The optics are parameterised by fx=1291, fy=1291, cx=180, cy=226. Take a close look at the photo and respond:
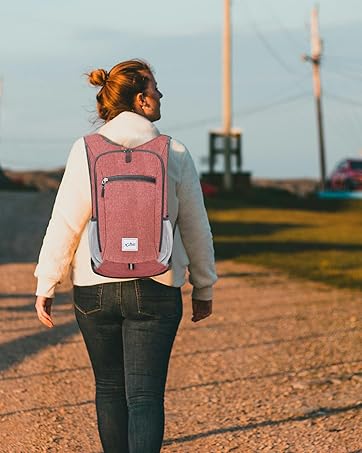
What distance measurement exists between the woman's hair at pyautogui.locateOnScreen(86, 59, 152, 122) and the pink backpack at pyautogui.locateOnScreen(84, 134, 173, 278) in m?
0.25

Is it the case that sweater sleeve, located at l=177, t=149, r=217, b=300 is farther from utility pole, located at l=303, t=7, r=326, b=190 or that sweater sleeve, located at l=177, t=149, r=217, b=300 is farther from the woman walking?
utility pole, located at l=303, t=7, r=326, b=190

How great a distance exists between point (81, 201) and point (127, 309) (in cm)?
43

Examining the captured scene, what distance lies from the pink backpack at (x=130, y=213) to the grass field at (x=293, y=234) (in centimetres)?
1214

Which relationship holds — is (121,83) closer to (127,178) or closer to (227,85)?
(127,178)

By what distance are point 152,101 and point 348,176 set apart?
44.6m

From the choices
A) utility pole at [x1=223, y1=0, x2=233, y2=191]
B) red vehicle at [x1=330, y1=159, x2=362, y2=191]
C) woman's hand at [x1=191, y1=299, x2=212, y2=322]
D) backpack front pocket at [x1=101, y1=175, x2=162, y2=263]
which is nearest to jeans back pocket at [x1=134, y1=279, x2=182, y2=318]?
backpack front pocket at [x1=101, y1=175, x2=162, y2=263]

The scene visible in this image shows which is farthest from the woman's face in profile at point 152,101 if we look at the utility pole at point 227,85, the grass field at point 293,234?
the utility pole at point 227,85

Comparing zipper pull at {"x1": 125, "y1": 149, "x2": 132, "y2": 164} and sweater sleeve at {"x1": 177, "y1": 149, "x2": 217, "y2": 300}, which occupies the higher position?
zipper pull at {"x1": 125, "y1": 149, "x2": 132, "y2": 164}

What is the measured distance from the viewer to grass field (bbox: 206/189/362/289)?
65.4ft

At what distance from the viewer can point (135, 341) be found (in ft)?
15.4

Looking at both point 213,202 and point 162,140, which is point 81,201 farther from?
point 213,202

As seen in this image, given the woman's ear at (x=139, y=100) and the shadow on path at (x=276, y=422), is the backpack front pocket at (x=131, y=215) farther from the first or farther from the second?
the shadow on path at (x=276, y=422)

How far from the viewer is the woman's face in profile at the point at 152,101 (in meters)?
4.80

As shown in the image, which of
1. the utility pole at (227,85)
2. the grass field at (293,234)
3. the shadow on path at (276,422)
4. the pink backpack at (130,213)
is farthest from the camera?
the utility pole at (227,85)
